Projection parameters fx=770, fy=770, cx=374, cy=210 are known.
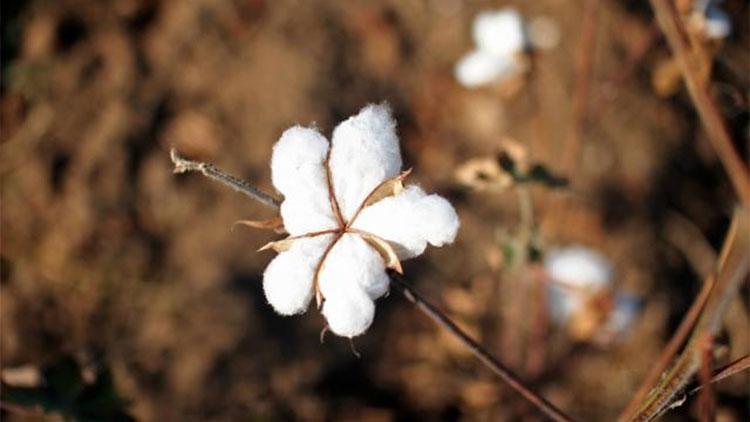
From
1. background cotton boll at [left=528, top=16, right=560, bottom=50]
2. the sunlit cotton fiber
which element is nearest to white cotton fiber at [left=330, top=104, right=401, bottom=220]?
the sunlit cotton fiber

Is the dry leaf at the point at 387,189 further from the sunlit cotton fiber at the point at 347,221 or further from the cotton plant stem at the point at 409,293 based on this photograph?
the cotton plant stem at the point at 409,293

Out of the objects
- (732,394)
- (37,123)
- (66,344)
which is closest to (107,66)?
(37,123)

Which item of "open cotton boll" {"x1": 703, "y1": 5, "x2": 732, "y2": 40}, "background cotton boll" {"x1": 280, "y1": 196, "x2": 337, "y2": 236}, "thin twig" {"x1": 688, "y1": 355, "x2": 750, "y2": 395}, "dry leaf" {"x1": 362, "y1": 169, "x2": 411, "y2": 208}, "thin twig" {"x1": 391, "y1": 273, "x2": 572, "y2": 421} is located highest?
"open cotton boll" {"x1": 703, "y1": 5, "x2": 732, "y2": 40}

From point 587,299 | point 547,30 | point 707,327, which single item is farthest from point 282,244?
point 547,30

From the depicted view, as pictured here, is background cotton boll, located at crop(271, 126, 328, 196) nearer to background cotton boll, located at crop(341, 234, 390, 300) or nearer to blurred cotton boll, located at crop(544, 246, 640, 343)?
background cotton boll, located at crop(341, 234, 390, 300)

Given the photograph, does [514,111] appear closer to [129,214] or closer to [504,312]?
[504,312]

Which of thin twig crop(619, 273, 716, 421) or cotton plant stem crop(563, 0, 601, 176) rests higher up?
cotton plant stem crop(563, 0, 601, 176)
